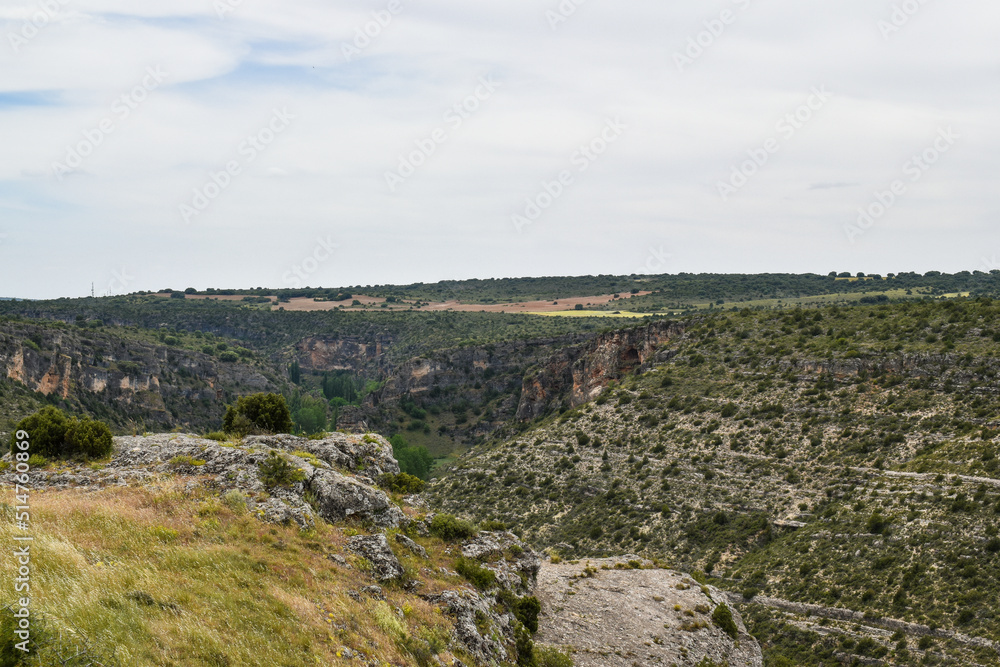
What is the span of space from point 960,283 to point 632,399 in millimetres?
126545

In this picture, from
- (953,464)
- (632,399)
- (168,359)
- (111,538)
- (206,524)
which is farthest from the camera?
(168,359)

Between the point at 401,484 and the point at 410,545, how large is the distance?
6759mm

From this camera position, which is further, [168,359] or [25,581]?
[168,359]

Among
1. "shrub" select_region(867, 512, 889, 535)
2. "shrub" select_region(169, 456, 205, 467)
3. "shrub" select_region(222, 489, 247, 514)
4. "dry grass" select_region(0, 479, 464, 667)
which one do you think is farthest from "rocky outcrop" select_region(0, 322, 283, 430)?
"shrub" select_region(867, 512, 889, 535)

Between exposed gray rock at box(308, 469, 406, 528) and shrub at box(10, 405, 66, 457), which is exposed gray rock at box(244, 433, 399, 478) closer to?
exposed gray rock at box(308, 469, 406, 528)

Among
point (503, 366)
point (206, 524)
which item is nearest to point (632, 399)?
point (206, 524)

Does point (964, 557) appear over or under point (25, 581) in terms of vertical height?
under

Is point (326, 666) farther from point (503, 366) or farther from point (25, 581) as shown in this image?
point (503, 366)

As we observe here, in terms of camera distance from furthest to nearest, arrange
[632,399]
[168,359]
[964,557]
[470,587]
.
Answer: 1. [168,359]
2. [632,399]
3. [964,557]
4. [470,587]

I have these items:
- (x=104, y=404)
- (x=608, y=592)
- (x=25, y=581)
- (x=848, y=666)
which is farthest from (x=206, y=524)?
(x=104, y=404)

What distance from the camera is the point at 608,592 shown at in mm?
34375

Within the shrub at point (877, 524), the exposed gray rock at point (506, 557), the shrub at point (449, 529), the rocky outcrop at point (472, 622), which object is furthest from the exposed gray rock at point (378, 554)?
the shrub at point (877, 524)

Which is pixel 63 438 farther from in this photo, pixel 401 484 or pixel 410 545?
pixel 410 545

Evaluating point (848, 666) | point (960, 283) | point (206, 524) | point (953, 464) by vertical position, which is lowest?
point (848, 666)
